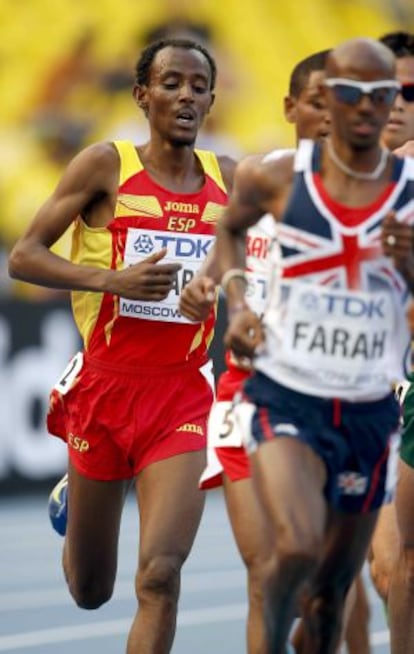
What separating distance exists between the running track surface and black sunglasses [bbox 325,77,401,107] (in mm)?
4130

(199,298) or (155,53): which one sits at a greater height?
(155,53)

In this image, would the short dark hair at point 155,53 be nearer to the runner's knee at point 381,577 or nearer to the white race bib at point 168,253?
the white race bib at point 168,253

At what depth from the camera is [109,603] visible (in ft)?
36.6

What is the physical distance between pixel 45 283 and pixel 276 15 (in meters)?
15.3

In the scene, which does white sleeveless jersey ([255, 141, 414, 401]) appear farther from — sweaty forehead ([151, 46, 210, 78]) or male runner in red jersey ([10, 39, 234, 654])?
sweaty forehead ([151, 46, 210, 78])

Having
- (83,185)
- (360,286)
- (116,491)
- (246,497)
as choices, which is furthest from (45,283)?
(360,286)

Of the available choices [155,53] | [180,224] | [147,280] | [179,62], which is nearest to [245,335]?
[147,280]

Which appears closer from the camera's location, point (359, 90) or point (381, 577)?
point (359, 90)

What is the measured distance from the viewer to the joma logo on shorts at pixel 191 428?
7484 mm

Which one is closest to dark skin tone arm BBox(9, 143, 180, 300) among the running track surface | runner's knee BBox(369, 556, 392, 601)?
runner's knee BBox(369, 556, 392, 601)

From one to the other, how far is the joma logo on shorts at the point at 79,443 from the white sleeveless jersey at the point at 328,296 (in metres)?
1.79

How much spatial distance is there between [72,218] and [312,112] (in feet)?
3.48

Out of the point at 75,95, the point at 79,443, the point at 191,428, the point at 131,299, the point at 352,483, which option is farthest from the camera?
the point at 75,95

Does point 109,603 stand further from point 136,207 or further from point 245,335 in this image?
point 245,335
